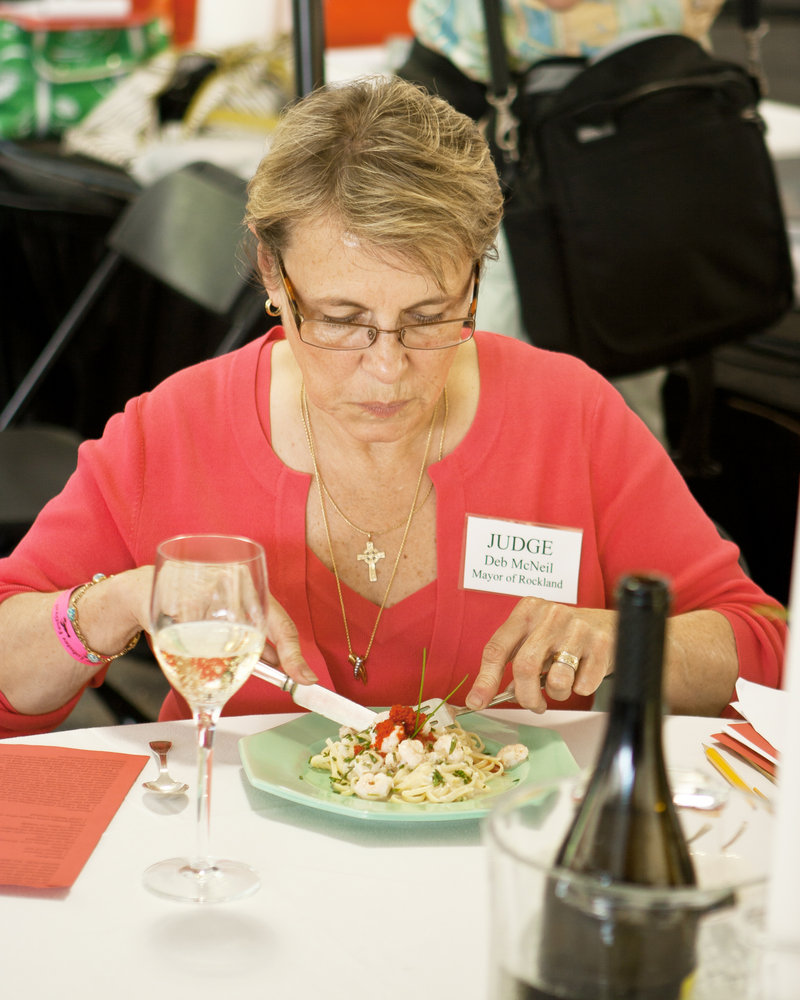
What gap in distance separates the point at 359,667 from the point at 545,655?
12.9 inches

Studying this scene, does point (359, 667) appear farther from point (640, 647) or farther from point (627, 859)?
point (640, 647)

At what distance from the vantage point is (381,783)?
1.10 meters

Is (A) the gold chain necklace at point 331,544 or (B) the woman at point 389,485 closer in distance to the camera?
(B) the woman at point 389,485

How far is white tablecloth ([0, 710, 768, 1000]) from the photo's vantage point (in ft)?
2.77

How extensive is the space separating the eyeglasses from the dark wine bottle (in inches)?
29.3

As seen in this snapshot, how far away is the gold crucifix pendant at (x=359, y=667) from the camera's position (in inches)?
59.5

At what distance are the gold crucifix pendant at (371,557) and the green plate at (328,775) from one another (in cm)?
32

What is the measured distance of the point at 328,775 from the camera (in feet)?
3.80

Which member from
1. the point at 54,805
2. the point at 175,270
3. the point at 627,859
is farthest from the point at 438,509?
the point at 175,270

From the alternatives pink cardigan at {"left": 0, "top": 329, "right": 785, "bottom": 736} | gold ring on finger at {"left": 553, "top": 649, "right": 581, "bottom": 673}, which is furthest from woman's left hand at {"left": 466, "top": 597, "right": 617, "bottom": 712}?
pink cardigan at {"left": 0, "top": 329, "right": 785, "bottom": 736}

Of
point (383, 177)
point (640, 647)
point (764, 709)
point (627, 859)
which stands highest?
point (383, 177)

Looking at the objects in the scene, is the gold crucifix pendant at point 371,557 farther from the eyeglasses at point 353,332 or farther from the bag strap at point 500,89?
the bag strap at point 500,89

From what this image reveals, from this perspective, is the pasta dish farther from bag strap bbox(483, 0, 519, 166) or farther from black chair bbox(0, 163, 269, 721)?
bag strap bbox(483, 0, 519, 166)

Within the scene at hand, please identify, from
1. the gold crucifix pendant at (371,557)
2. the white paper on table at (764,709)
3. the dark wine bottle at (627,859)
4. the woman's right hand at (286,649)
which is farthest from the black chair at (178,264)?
the dark wine bottle at (627,859)
